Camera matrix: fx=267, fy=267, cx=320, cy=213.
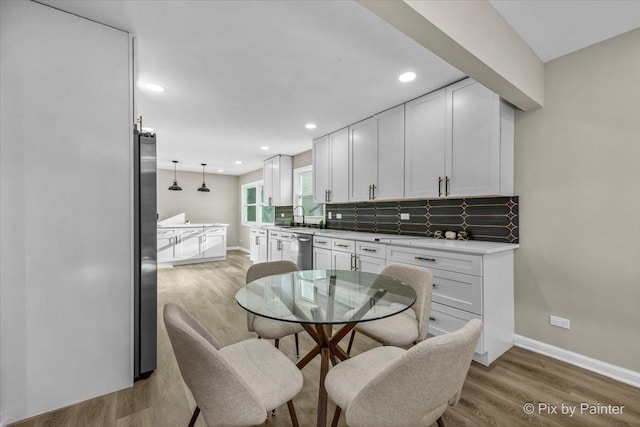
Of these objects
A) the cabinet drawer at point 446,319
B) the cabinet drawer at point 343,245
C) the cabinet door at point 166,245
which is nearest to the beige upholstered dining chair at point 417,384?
the cabinet drawer at point 446,319

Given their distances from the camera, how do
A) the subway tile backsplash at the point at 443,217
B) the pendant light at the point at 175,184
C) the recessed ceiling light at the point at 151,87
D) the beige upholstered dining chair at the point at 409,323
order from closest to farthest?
the beige upholstered dining chair at the point at 409,323, the subway tile backsplash at the point at 443,217, the recessed ceiling light at the point at 151,87, the pendant light at the point at 175,184

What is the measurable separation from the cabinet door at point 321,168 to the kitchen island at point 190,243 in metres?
3.50

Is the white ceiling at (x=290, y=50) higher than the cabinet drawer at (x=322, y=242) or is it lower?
higher

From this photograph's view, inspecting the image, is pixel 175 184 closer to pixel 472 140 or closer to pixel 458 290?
pixel 472 140

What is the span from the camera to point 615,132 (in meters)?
2.02

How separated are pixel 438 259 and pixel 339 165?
227cm

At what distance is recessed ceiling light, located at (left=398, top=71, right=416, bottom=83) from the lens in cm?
249

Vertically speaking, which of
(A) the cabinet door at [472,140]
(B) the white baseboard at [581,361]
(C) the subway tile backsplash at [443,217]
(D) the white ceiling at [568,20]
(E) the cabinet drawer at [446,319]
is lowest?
(B) the white baseboard at [581,361]

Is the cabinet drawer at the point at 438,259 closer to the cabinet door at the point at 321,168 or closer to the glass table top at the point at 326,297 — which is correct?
the glass table top at the point at 326,297

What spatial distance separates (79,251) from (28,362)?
0.68 metres

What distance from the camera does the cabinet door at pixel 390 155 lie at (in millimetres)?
3209

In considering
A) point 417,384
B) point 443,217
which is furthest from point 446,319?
point 417,384

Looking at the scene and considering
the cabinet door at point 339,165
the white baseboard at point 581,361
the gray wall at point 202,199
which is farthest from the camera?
the gray wall at point 202,199

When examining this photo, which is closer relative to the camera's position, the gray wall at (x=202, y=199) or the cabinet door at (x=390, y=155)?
the cabinet door at (x=390, y=155)
